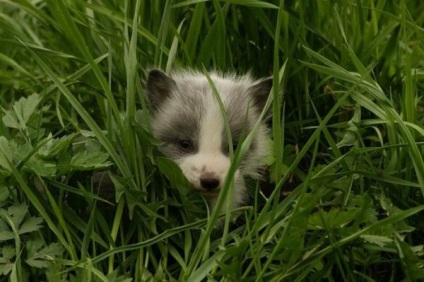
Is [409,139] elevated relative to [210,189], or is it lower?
elevated

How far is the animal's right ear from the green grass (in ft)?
0.30

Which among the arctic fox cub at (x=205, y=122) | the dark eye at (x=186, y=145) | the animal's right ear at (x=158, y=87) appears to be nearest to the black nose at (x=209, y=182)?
the arctic fox cub at (x=205, y=122)

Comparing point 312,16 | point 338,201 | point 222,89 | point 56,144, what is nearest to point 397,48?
point 312,16

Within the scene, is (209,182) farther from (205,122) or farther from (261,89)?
(261,89)

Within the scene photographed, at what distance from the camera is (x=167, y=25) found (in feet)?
13.9

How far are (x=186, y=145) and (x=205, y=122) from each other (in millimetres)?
150

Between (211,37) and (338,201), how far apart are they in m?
1.25

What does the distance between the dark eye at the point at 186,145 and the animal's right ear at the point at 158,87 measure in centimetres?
33

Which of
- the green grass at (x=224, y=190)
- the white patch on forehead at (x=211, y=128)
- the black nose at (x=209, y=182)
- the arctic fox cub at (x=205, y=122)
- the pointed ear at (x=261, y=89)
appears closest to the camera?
the green grass at (x=224, y=190)

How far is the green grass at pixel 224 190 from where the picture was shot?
334 cm

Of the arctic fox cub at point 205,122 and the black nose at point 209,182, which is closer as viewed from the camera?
the black nose at point 209,182

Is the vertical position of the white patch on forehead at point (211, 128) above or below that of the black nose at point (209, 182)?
above

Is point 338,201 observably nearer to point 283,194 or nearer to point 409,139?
point 409,139

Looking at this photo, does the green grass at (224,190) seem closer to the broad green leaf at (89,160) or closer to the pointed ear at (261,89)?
the broad green leaf at (89,160)
